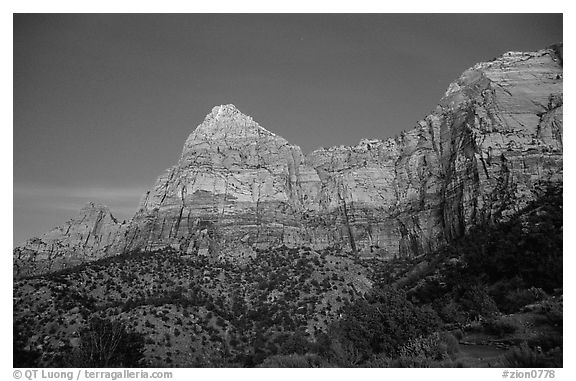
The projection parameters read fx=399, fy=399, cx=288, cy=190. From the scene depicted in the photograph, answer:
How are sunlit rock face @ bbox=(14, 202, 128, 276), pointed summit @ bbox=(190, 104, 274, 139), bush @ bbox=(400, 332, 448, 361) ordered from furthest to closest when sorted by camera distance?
sunlit rock face @ bbox=(14, 202, 128, 276), pointed summit @ bbox=(190, 104, 274, 139), bush @ bbox=(400, 332, 448, 361)

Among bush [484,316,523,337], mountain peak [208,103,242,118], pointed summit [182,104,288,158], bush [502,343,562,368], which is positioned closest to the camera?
bush [502,343,562,368]

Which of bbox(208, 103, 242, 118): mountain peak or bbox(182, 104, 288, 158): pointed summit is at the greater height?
bbox(208, 103, 242, 118): mountain peak

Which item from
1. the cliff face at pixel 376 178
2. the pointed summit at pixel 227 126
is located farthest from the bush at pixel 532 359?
the pointed summit at pixel 227 126

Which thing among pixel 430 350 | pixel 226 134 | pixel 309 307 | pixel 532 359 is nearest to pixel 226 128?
pixel 226 134

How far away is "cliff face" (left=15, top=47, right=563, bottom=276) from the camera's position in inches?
1878

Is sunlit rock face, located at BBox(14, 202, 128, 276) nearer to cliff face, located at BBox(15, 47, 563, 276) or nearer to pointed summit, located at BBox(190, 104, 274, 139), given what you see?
cliff face, located at BBox(15, 47, 563, 276)

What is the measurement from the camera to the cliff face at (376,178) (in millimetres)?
47691

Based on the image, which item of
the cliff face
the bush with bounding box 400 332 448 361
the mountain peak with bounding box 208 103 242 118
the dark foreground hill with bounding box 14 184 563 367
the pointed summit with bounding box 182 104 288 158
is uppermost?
the mountain peak with bounding box 208 103 242 118

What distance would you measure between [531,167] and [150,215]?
5211 centimetres

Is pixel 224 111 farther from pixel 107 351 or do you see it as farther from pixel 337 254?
pixel 107 351

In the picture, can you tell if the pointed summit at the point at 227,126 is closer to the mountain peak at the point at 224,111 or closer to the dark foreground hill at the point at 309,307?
the mountain peak at the point at 224,111

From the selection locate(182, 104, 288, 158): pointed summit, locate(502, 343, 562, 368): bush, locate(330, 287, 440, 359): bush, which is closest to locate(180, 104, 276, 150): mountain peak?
locate(182, 104, 288, 158): pointed summit
